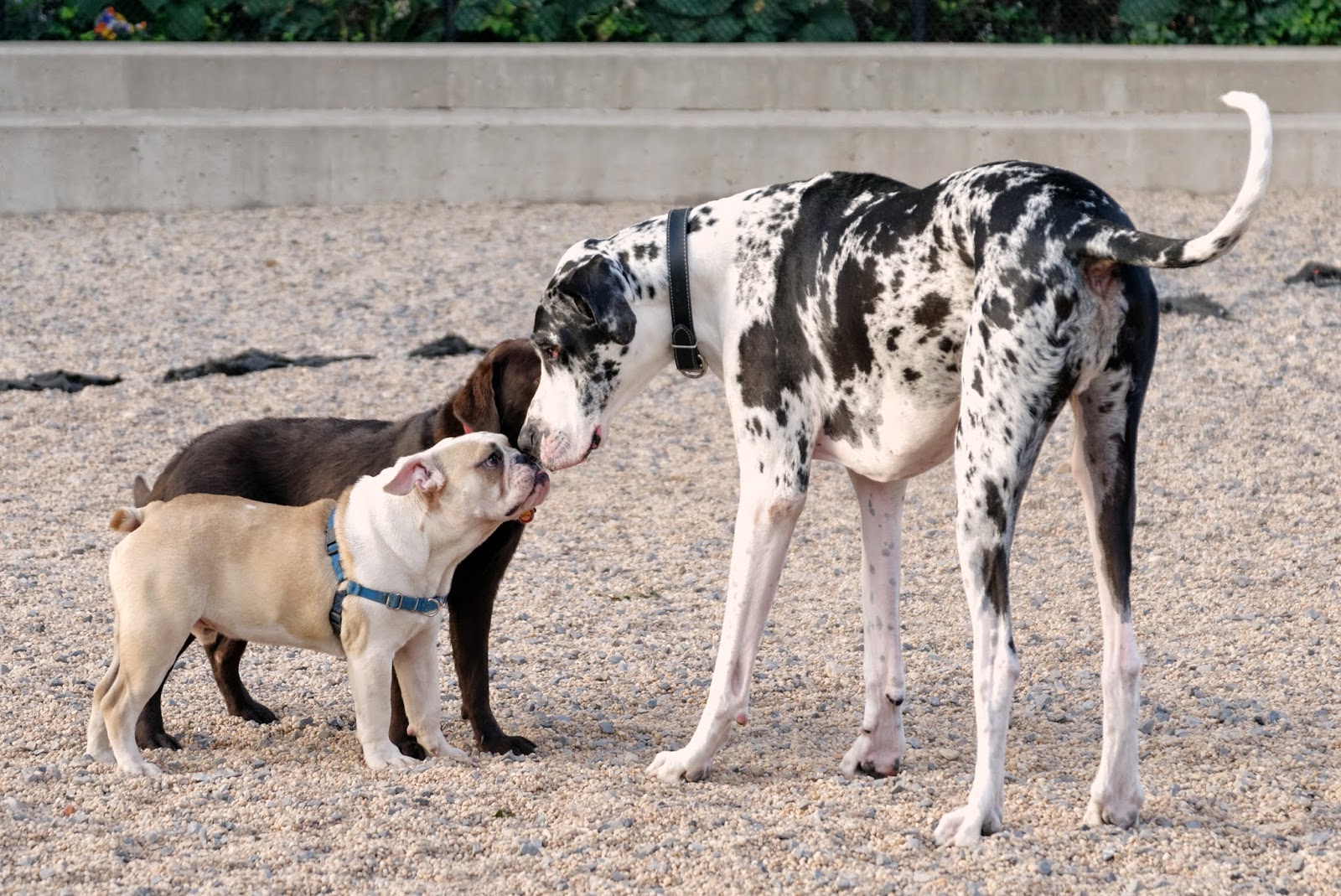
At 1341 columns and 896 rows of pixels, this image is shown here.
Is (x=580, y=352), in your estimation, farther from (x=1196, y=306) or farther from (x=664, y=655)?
(x=1196, y=306)

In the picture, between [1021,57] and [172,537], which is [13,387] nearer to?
[172,537]

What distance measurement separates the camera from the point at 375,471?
5164 mm

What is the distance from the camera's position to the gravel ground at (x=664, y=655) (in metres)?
4.04

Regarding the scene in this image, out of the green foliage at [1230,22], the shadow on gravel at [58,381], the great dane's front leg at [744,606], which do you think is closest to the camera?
the great dane's front leg at [744,606]

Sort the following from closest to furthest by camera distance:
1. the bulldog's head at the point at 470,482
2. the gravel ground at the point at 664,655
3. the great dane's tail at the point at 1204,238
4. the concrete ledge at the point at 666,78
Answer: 1. the great dane's tail at the point at 1204,238
2. the gravel ground at the point at 664,655
3. the bulldog's head at the point at 470,482
4. the concrete ledge at the point at 666,78

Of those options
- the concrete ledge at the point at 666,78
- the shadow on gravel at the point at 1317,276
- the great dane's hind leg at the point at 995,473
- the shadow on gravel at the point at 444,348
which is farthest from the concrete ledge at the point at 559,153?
the great dane's hind leg at the point at 995,473

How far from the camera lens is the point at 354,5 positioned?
14.4m

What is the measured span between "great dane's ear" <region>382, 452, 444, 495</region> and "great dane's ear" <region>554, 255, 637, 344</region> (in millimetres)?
607

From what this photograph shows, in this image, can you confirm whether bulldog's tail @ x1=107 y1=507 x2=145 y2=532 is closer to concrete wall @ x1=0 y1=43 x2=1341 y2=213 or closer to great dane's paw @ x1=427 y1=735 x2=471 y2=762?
Answer: great dane's paw @ x1=427 y1=735 x2=471 y2=762

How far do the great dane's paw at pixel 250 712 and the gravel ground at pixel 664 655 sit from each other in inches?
5.2

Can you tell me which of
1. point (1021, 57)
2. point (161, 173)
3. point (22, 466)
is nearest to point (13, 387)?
point (22, 466)

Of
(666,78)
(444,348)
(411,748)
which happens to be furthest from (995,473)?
(666,78)

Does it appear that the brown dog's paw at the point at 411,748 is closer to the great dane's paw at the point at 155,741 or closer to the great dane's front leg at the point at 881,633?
the great dane's paw at the point at 155,741

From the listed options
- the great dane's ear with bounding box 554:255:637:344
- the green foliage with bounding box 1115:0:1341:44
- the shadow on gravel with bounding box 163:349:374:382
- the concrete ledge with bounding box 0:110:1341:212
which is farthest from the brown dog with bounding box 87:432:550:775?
the green foliage with bounding box 1115:0:1341:44
